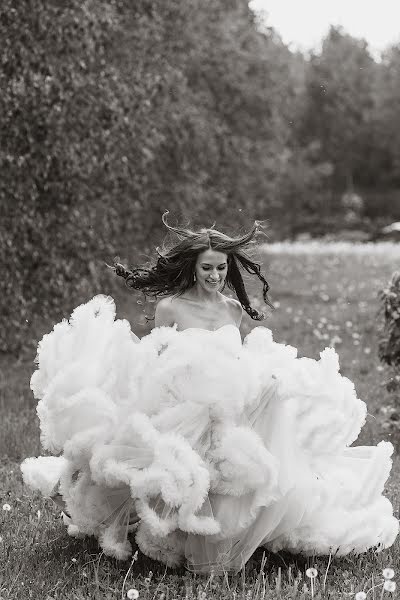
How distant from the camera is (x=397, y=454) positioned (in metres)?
6.75

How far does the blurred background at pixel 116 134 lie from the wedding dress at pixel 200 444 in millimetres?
5311

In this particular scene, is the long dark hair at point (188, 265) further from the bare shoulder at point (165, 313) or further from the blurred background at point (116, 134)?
the blurred background at point (116, 134)

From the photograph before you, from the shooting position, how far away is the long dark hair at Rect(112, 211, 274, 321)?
448cm

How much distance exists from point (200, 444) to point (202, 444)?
1 cm

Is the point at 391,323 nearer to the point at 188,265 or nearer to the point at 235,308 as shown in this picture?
the point at 235,308

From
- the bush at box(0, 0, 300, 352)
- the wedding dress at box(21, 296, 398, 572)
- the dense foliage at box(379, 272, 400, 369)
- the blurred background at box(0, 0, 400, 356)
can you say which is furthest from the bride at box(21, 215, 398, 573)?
the bush at box(0, 0, 300, 352)

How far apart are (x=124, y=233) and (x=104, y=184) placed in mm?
2380

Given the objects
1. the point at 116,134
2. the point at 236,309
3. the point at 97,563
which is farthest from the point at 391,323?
the point at 116,134

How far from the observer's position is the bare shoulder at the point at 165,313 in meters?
4.45

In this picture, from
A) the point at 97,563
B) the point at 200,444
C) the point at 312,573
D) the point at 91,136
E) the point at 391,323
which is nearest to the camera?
the point at 312,573

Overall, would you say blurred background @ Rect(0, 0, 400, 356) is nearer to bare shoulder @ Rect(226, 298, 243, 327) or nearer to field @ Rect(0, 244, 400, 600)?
field @ Rect(0, 244, 400, 600)

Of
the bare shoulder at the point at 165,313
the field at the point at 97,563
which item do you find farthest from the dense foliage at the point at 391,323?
the bare shoulder at the point at 165,313

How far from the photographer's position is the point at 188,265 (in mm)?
4516

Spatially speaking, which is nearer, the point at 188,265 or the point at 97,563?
the point at 97,563
